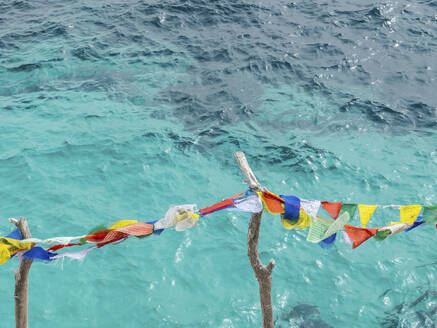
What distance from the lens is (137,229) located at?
16.2ft

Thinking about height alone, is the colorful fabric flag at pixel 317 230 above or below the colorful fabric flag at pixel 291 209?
below

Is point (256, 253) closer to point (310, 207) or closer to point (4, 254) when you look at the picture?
point (310, 207)

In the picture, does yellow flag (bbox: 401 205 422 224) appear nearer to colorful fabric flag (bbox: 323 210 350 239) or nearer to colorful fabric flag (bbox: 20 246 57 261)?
colorful fabric flag (bbox: 323 210 350 239)

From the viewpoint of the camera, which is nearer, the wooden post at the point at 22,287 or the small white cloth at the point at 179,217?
the small white cloth at the point at 179,217

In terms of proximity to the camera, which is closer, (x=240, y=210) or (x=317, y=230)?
(x=240, y=210)

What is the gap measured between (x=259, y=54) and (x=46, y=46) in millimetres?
7051

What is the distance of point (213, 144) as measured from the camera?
12.1m

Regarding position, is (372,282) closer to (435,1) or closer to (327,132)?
(327,132)

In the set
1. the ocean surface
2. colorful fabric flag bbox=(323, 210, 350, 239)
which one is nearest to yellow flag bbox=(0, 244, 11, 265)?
colorful fabric flag bbox=(323, 210, 350, 239)

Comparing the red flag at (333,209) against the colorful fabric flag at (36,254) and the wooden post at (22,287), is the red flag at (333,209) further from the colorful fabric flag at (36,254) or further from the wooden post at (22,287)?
the wooden post at (22,287)

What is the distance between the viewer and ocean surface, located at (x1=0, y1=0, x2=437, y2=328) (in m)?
8.38

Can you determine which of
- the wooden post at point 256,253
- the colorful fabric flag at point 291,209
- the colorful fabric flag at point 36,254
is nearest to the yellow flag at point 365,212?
the colorful fabric flag at point 291,209

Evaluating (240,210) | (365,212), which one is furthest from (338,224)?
(240,210)

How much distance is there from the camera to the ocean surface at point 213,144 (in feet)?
27.5
